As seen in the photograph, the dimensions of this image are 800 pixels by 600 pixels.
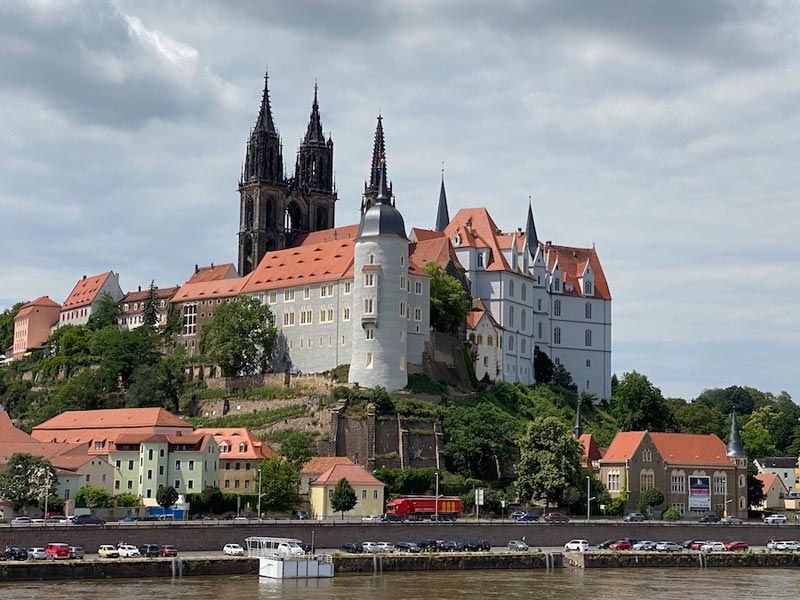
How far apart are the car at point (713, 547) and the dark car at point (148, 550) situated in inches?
1420

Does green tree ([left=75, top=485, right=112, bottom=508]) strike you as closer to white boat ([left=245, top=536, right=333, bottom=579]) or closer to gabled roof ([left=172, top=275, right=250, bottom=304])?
white boat ([left=245, top=536, right=333, bottom=579])

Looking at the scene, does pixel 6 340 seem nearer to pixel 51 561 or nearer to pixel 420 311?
pixel 420 311

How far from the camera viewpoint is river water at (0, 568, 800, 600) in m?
70.7

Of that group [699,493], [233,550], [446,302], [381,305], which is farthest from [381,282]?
[233,550]

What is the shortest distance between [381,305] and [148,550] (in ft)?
146

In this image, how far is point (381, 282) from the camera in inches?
4734

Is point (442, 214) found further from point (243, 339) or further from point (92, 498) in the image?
point (92, 498)

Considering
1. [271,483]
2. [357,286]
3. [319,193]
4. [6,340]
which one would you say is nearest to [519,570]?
[271,483]

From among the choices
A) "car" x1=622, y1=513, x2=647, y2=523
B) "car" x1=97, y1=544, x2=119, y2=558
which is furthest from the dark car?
"car" x1=622, y1=513, x2=647, y2=523

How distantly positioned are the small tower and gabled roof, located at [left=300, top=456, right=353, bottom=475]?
12.5 meters

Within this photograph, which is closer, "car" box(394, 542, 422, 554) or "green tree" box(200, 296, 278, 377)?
"car" box(394, 542, 422, 554)

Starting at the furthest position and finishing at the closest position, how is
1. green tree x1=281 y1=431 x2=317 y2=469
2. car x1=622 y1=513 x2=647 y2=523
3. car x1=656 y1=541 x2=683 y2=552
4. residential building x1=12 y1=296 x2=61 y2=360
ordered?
residential building x1=12 y1=296 x2=61 y2=360 < green tree x1=281 y1=431 x2=317 y2=469 < car x1=622 y1=513 x2=647 y2=523 < car x1=656 y1=541 x2=683 y2=552

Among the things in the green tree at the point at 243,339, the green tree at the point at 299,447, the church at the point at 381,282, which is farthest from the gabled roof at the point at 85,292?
the green tree at the point at 299,447

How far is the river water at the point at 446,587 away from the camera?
7069 cm
